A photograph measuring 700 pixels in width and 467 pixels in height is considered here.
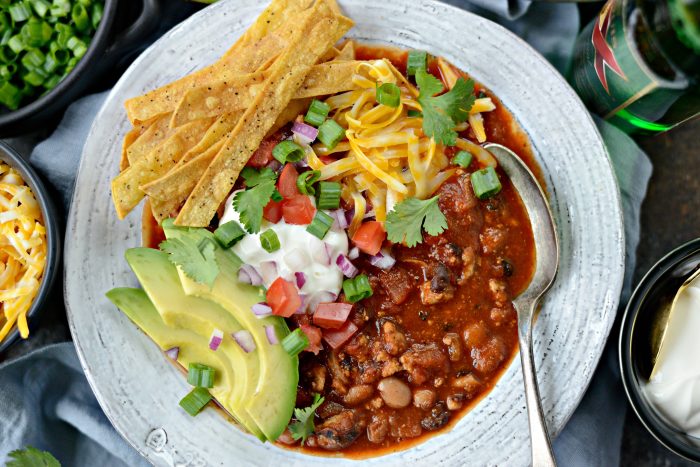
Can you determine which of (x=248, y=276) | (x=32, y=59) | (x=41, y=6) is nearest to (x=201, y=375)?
(x=248, y=276)

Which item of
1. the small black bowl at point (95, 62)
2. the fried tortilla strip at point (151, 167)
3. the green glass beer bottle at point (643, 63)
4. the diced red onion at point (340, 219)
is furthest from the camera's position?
the small black bowl at point (95, 62)

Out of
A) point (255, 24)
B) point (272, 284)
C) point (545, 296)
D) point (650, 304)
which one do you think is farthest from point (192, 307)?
point (650, 304)

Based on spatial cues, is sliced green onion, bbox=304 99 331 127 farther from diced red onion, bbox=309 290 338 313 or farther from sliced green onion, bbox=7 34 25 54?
sliced green onion, bbox=7 34 25 54

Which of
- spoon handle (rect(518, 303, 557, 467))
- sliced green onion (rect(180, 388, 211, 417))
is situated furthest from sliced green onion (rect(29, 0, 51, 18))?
spoon handle (rect(518, 303, 557, 467))

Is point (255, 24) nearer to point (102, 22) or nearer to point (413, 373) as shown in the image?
point (102, 22)

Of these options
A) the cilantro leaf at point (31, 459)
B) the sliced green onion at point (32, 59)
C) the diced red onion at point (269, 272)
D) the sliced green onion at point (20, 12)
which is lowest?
the cilantro leaf at point (31, 459)

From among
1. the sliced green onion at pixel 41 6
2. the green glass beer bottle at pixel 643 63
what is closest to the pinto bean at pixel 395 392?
the green glass beer bottle at pixel 643 63

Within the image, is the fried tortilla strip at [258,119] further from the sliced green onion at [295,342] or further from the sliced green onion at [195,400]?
the sliced green onion at [195,400]
